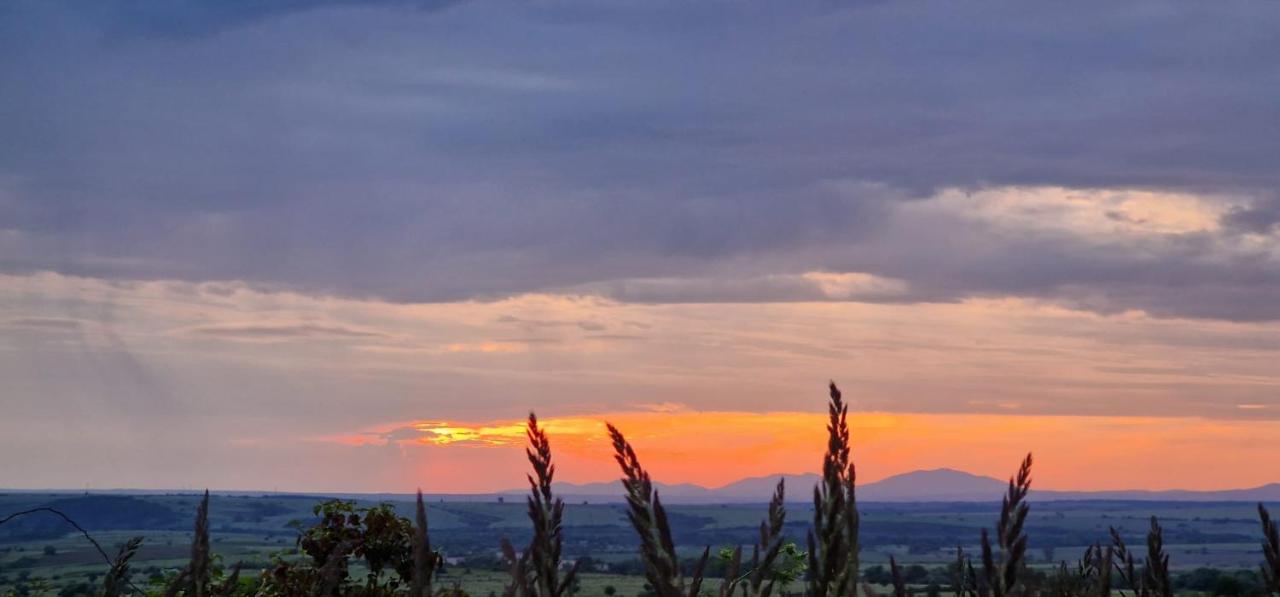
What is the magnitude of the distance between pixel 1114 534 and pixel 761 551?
2.15 m

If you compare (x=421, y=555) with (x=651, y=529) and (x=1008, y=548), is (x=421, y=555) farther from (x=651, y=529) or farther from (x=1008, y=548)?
(x=1008, y=548)

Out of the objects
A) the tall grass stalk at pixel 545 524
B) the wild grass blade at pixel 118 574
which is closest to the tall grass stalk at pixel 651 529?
the tall grass stalk at pixel 545 524

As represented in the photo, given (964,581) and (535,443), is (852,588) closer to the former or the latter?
(535,443)

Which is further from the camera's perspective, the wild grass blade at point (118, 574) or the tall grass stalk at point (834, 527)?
the wild grass blade at point (118, 574)

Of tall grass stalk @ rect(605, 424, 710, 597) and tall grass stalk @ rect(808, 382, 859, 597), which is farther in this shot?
tall grass stalk @ rect(808, 382, 859, 597)

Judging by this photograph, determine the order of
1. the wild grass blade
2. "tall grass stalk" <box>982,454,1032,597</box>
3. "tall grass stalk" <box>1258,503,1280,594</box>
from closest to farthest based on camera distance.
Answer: "tall grass stalk" <box>982,454,1032,597</box>, "tall grass stalk" <box>1258,503,1280,594</box>, the wild grass blade

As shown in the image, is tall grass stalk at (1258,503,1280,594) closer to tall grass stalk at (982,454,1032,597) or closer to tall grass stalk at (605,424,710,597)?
tall grass stalk at (982,454,1032,597)

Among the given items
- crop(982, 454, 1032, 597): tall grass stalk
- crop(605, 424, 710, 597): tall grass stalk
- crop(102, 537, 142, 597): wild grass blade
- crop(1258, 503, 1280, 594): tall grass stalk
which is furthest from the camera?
crop(102, 537, 142, 597): wild grass blade

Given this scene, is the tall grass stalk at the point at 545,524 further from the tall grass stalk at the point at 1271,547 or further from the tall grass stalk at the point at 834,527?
the tall grass stalk at the point at 1271,547

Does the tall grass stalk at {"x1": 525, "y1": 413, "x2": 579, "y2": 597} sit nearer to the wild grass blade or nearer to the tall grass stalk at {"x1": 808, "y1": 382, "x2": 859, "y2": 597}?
the tall grass stalk at {"x1": 808, "y1": 382, "x2": 859, "y2": 597}

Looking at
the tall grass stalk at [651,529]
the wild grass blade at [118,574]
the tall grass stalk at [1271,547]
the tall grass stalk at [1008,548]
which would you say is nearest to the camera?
the tall grass stalk at [651,529]

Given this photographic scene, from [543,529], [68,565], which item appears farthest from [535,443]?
[68,565]

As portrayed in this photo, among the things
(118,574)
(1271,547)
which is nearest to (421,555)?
(118,574)

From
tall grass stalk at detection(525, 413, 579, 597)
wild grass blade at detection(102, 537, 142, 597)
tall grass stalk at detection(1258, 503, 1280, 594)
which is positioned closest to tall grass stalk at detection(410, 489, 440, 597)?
tall grass stalk at detection(525, 413, 579, 597)
